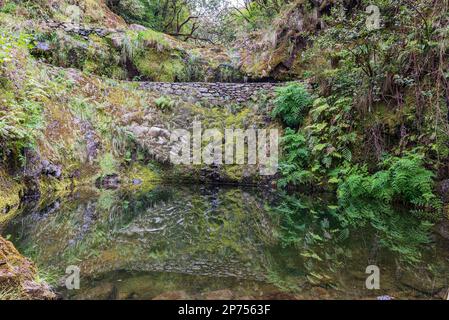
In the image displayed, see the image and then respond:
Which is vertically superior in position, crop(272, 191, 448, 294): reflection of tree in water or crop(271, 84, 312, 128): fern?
crop(271, 84, 312, 128): fern

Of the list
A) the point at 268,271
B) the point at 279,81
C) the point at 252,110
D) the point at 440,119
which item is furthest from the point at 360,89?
the point at 268,271

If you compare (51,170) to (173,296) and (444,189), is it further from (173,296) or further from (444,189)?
(444,189)

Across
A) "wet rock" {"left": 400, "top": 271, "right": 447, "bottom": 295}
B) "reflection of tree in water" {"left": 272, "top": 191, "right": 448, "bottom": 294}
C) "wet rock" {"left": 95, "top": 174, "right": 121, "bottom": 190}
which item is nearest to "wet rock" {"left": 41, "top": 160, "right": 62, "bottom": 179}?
"wet rock" {"left": 95, "top": 174, "right": 121, "bottom": 190}

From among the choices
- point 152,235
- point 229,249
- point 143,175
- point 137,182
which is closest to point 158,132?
point 143,175

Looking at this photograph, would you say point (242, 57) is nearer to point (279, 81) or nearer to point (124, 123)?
point (279, 81)

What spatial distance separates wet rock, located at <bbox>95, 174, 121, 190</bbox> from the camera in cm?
904

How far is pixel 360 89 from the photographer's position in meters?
8.38

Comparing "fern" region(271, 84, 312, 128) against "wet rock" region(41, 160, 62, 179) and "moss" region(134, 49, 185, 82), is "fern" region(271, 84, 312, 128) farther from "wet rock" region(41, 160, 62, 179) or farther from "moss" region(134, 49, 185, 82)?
"wet rock" region(41, 160, 62, 179)

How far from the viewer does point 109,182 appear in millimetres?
9328

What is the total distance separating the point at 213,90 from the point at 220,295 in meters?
10.3

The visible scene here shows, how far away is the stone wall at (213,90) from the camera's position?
12148mm

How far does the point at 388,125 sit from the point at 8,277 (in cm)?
761

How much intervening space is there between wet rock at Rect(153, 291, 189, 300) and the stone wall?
9.81m

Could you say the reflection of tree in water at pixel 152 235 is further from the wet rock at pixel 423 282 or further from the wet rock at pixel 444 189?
the wet rock at pixel 444 189
